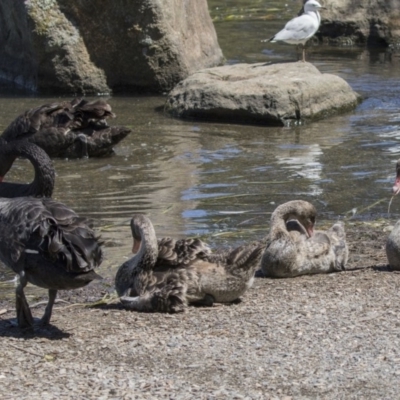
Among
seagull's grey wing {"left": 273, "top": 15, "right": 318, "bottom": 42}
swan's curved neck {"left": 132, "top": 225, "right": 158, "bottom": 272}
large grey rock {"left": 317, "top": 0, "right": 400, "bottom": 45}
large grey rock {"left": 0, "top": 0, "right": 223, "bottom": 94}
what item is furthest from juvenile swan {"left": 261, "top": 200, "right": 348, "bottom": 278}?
large grey rock {"left": 317, "top": 0, "right": 400, "bottom": 45}

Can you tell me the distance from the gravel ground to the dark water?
1.52 meters

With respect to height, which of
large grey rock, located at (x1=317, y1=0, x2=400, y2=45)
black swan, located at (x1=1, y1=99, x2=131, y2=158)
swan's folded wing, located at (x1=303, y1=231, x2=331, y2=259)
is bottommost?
swan's folded wing, located at (x1=303, y1=231, x2=331, y2=259)

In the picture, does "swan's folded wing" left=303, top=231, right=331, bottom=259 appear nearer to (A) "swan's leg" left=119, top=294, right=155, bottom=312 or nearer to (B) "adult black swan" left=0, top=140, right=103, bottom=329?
(A) "swan's leg" left=119, top=294, right=155, bottom=312

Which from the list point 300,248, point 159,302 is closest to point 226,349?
point 159,302

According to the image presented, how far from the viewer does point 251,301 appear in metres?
6.75

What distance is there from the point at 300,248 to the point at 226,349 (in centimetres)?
194

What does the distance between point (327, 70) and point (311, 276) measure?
1001 cm

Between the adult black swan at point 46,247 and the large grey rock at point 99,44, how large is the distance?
9.01 metres

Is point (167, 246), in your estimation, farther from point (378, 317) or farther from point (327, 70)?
point (327, 70)

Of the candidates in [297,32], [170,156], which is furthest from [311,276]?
[297,32]

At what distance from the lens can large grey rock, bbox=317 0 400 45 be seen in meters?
19.3

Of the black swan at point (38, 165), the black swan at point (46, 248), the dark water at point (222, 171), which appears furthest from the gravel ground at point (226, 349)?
the dark water at point (222, 171)

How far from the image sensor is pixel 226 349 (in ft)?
18.6

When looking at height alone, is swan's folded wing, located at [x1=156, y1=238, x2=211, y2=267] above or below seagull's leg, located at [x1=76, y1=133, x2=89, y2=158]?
above
